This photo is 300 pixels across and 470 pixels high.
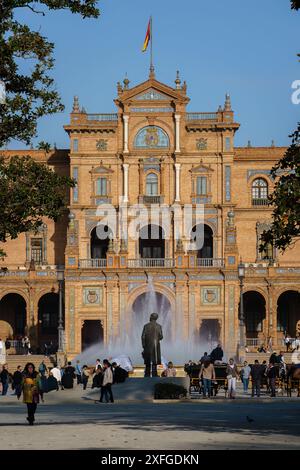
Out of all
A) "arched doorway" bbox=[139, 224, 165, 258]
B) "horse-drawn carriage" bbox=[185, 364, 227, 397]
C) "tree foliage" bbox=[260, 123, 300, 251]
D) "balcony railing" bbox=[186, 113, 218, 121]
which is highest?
"balcony railing" bbox=[186, 113, 218, 121]

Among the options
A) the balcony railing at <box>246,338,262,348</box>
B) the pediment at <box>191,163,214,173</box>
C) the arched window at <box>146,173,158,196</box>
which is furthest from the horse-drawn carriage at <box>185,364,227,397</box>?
the pediment at <box>191,163,214,173</box>

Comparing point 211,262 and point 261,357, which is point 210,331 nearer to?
point 211,262

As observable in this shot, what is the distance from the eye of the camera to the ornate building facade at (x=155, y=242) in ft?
243

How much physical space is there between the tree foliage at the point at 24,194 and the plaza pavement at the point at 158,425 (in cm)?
507

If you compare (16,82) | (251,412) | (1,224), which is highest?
(16,82)

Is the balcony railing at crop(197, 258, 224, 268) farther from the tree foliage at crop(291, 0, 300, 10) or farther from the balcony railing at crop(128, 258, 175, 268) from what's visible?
the tree foliage at crop(291, 0, 300, 10)

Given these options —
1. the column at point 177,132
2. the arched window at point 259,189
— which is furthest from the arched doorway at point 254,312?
the column at point 177,132

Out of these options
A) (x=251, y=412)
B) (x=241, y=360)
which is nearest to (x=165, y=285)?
(x=241, y=360)

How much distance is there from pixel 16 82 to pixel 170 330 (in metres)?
45.0

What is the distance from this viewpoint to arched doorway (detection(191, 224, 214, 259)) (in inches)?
3069

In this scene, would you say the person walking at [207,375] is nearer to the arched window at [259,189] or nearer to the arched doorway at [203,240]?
the arched doorway at [203,240]

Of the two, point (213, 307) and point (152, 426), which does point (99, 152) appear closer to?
point (213, 307)

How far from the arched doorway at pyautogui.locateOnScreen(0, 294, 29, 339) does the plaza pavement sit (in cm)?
3996

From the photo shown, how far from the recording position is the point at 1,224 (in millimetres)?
30219
